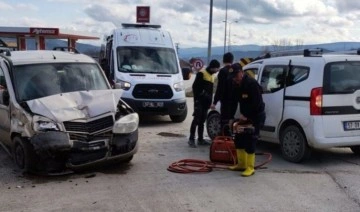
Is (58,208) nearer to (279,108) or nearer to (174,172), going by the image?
(174,172)

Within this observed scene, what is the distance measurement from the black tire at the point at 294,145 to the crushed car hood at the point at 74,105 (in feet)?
9.37

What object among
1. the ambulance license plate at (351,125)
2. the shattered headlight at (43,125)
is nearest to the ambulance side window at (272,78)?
the ambulance license plate at (351,125)

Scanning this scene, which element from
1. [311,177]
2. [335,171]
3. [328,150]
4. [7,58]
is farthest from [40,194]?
[328,150]

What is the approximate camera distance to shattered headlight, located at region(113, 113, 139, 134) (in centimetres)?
757

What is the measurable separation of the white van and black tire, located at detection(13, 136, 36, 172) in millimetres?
5005

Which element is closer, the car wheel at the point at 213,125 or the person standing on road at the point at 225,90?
the person standing on road at the point at 225,90

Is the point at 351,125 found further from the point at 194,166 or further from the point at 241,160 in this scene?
the point at 194,166

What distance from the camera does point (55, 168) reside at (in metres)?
7.37

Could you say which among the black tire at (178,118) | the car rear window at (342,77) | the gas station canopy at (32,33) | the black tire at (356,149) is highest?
the gas station canopy at (32,33)

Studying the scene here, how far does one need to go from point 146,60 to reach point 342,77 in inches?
260

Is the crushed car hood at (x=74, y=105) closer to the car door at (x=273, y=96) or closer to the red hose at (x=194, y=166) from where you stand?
the red hose at (x=194, y=166)

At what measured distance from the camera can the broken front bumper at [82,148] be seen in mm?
7047

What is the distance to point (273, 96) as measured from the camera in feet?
28.6

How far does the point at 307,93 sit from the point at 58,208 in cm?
422
